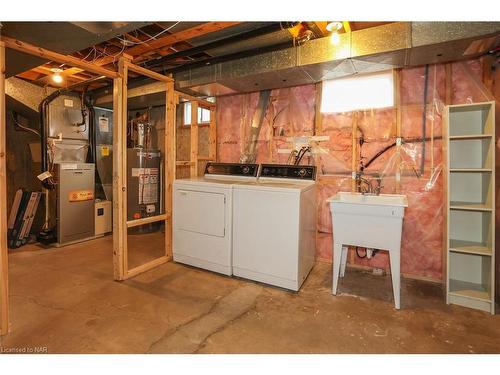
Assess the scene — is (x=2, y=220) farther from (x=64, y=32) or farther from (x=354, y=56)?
(x=354, y=56)

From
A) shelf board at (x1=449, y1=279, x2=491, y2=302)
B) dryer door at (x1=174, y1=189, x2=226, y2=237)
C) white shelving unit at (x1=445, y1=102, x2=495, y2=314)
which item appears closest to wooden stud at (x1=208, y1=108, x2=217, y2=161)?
dryer door at (x1=174, y1=189, x2=226, y2=237)

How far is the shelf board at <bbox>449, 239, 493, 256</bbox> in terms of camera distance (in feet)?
7.16

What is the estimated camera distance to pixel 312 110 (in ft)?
10.5

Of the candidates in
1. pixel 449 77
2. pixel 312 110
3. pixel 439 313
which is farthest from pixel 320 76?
pixel 439 313

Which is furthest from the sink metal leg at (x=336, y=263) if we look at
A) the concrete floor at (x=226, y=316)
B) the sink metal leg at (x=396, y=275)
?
the sink metal leg at (x=396, y=275)

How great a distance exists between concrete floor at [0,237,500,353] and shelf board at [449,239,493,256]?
0.48 m

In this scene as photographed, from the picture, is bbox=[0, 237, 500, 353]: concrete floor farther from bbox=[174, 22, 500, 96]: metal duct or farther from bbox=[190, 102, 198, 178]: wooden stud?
bbox=[174, 22, 500, 96]: metal duct

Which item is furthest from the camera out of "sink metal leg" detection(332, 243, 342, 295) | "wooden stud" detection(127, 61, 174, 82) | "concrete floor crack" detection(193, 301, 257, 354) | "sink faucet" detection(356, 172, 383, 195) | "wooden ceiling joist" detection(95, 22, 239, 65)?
"sink faucet" detection(356, 172, 383, 195)

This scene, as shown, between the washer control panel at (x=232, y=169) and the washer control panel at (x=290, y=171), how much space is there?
11 cm

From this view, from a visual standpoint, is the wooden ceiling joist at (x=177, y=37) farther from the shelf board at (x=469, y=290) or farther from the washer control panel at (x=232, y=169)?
the shelf board at (x=469, y=290)

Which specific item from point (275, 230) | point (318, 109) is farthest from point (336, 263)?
point (318, 109)

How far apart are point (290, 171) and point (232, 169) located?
0.77 meters

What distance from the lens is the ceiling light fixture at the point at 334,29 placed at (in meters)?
2.14

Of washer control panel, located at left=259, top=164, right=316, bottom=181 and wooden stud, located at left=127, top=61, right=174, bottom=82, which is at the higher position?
wooden stud, located at left=127, top=61, right=174, bottom=82
